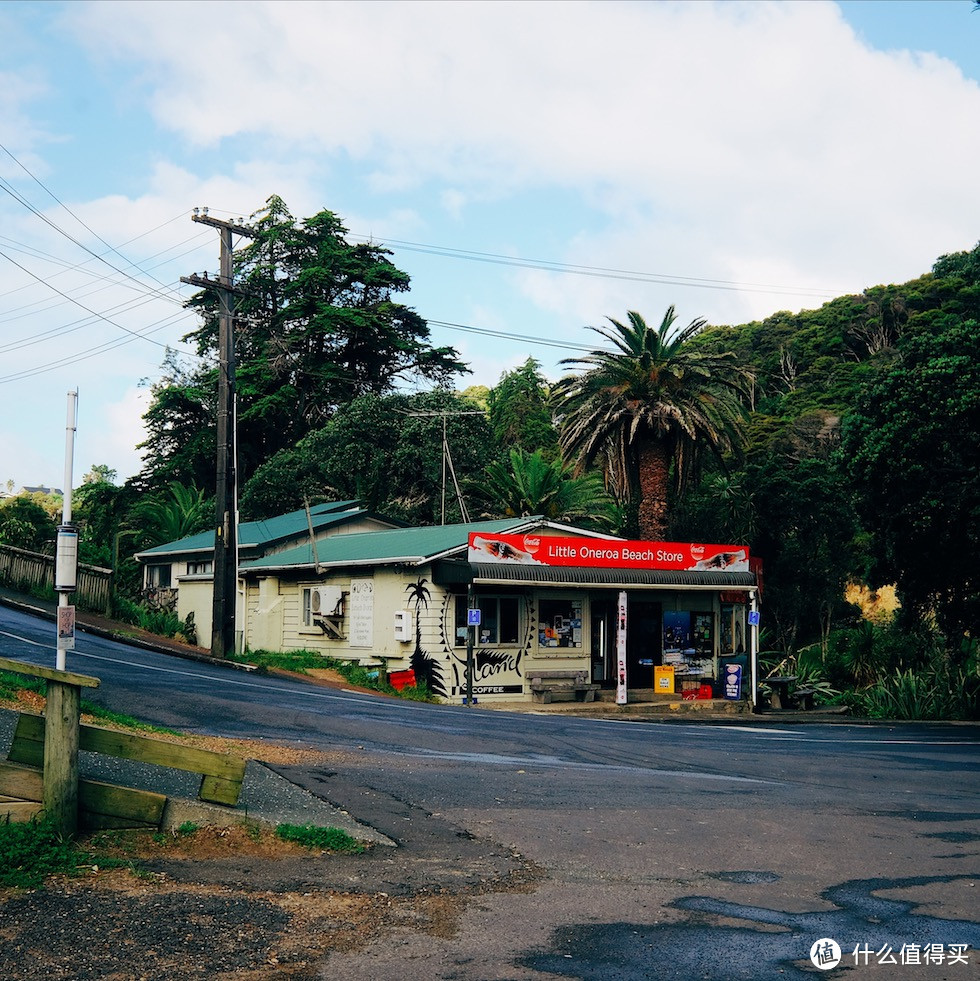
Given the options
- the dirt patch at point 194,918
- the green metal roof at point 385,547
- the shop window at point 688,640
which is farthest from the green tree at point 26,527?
the dirt patch at point 194,918

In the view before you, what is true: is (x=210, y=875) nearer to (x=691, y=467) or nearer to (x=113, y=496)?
(x=691, y=467)

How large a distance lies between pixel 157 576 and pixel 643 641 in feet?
65.4

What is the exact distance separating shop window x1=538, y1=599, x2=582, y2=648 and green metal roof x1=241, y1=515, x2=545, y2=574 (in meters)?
2.35

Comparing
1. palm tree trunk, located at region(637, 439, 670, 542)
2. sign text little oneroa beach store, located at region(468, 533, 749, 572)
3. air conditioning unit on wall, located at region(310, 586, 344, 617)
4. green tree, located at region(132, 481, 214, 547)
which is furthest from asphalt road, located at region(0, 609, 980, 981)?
green tree, located at region(132, 481, 214, 547)

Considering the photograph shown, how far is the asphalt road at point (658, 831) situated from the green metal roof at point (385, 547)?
9.50m

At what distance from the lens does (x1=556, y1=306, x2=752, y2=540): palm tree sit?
35188 mm

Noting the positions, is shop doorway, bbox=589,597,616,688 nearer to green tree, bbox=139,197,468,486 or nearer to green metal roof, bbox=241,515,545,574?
green metal roof, bbox=241,515,545,574

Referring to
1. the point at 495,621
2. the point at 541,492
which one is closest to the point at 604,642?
the point at 495,621

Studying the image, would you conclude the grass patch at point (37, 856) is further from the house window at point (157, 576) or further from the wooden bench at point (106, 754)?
the house window at point (157, 576)

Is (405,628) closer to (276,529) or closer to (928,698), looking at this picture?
(276,529)

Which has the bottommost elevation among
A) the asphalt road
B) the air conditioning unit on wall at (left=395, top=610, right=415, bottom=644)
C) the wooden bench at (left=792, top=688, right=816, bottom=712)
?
the wooden bench at (left=792, top=688, right=816, bottom=712)

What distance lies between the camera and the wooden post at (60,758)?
22.7 ft

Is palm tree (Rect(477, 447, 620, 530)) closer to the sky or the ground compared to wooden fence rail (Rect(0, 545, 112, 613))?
closer to the sky

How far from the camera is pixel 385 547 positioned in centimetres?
3128
